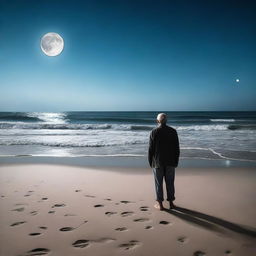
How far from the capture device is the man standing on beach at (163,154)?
482 centimetres

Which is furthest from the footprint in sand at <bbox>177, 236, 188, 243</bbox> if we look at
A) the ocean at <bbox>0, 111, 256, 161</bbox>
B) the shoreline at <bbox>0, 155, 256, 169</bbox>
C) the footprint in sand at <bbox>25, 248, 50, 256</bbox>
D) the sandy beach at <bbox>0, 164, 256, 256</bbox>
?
the ocean at <bbox>0, 111, 256, 161</bbox>

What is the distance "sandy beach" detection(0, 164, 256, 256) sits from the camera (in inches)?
137

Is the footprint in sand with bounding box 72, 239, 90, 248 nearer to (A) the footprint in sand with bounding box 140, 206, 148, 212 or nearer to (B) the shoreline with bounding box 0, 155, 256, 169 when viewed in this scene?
(A) the footprint in sand with bounding box 140, 206, 148, 212

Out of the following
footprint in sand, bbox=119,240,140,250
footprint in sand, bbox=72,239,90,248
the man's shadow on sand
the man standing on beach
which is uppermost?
the man standing on beach

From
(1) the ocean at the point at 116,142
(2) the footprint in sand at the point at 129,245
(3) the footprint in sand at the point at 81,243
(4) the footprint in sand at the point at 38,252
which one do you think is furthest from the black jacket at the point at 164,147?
(1) the ocean at the point at 116,142

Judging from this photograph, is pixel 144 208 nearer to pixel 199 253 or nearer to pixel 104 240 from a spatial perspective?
pixel 104 240

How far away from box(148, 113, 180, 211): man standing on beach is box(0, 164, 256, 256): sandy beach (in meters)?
0.40

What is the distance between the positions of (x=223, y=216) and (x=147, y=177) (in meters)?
2.93

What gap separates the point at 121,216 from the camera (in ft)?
14.6

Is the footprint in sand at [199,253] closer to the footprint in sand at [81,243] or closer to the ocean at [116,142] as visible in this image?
the footprint in sand at [81,243]

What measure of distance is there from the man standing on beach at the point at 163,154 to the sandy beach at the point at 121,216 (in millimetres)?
396

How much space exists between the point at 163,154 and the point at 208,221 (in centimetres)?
130

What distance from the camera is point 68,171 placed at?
791cm

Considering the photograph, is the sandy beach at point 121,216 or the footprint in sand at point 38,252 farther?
the sandy beach at point 121,216
